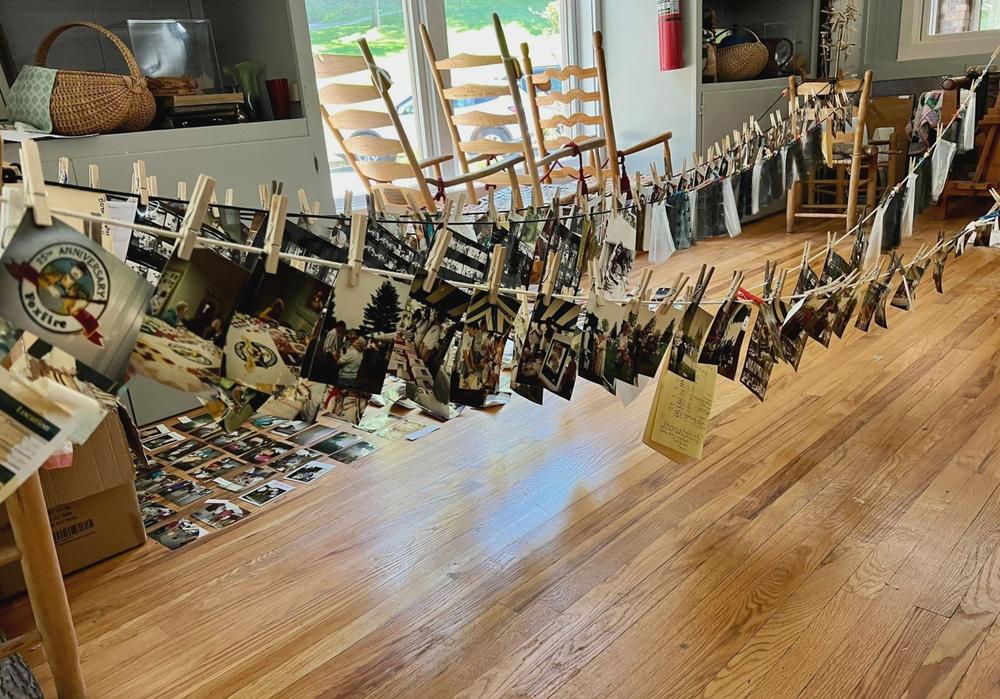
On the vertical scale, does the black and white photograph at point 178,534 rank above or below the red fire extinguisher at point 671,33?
below

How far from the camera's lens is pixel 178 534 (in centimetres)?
173

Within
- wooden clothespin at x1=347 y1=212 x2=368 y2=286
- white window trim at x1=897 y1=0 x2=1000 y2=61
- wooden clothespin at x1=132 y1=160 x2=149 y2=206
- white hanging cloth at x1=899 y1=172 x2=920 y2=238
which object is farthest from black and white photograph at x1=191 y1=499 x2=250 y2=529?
white window trim at x1=897 y1=0 x2=1000 y2=61

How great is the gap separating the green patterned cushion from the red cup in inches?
25.6

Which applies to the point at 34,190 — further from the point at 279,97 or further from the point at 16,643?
the point at 279,97

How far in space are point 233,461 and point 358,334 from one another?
1243 mm

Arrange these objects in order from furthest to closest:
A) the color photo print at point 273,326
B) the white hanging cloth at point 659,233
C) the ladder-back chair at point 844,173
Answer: the ladder-back chair at point 844,173
the white hanging cloth at point 659,233
the color photo print at point 273,326

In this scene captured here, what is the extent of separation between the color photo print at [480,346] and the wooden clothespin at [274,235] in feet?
1.08

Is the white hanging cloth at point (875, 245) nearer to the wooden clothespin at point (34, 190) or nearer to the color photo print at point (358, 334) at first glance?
the color photo print at point (358, 334)

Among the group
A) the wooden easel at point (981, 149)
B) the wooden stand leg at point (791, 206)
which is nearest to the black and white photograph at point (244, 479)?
the wooden stand leg at point (791, 206)

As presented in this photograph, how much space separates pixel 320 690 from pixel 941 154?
2.61 metres

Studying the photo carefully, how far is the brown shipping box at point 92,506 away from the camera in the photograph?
5.03 ft

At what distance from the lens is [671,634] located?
133 centimetres

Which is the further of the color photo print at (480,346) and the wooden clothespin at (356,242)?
the color photo print at (480,346)

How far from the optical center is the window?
350 centimetres
